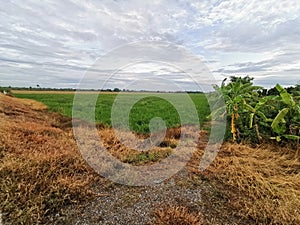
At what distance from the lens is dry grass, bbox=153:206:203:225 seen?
270 centimetres

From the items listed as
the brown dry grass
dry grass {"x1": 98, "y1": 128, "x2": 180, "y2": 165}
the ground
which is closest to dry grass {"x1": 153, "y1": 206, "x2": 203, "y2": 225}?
the ground

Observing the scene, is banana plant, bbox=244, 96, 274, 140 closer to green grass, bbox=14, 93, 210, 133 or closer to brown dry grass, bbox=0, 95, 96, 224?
green grass, bbox=14, 93, 210, 133

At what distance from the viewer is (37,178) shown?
3414 millimetres

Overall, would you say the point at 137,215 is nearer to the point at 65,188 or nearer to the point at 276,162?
the point at 65,188

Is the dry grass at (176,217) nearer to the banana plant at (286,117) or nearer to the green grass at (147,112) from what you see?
the banana plant at (286,117)

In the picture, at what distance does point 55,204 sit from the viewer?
3.00 meters

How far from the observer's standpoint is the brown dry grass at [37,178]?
2828mm

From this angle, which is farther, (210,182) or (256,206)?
(210,182)

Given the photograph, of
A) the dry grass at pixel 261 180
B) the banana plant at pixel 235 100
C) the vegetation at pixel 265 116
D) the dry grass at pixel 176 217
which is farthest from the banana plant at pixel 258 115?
the dry grass at pixel 176 217

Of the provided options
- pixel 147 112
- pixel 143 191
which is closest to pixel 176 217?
pixel 143 191

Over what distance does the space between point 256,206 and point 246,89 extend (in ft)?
12.7

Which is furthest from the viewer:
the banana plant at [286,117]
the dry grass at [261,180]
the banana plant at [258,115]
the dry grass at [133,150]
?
the banana plant at [258,115]

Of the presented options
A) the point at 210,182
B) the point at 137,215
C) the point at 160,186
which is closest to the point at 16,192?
the point at 137,215

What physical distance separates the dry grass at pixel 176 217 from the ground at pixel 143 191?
12 millimetres
